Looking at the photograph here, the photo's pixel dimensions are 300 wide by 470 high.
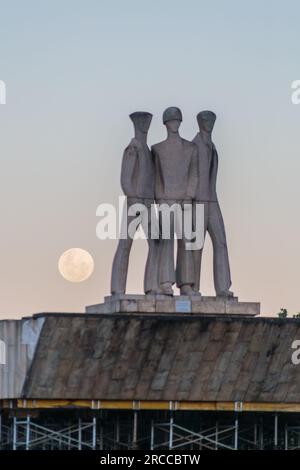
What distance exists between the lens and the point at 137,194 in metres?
75.4

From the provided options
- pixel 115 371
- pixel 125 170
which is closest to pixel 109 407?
pixel 115 371

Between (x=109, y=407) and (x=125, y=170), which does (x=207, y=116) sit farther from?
(x=109, y=407)

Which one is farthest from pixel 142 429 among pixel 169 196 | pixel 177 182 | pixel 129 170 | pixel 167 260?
pixel 129 170

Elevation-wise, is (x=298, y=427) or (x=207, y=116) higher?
(x=207, y=116)

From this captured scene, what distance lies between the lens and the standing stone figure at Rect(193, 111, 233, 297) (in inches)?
2990

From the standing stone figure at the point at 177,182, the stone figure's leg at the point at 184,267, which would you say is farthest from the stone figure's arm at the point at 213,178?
the stone figure's leg at the point at 184,267

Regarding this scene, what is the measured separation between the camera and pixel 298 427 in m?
79.0

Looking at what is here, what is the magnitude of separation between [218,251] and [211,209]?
110 centimetres

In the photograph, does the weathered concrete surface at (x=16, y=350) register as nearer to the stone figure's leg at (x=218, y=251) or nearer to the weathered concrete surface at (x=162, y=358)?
the weathered concrete surface at (x=162, y=358)

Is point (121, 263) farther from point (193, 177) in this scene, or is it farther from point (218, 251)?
point (193, 177)

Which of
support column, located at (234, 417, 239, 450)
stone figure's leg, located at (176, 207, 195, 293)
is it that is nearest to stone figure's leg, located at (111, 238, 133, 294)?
stone figure's leg, located at (176, 207, 195, 293)
